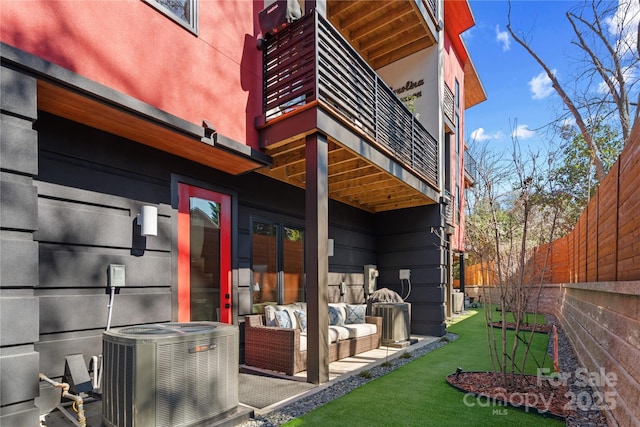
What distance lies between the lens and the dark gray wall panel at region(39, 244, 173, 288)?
328 centimetres

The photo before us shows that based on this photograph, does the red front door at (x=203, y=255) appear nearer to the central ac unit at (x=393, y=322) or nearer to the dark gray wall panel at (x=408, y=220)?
the central ac unit at (x=393, y=322)

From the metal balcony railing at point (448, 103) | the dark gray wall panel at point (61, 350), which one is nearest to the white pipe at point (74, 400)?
the dark gray wall panel at point (61, 350)

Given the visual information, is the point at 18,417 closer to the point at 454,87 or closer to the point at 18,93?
the point at 18,93

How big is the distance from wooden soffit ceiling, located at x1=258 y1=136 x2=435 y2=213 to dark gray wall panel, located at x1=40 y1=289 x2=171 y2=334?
237cm

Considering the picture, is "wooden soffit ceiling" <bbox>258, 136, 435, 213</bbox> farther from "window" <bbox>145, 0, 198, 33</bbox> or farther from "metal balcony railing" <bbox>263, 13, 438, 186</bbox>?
"window" <bbox>145, 0, 198, 33</bbox>

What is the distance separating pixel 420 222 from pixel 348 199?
178 cm

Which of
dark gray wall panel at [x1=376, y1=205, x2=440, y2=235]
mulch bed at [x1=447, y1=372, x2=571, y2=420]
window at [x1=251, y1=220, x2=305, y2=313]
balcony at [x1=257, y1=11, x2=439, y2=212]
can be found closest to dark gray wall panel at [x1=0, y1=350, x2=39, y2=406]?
window at [x1=251, y1=220, x2=305, y2=313]

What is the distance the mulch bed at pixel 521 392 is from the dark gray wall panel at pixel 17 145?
439cm

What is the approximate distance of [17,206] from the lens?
252cm

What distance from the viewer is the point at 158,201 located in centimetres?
429

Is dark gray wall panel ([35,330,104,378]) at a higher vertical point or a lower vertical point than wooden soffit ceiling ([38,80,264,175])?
lower

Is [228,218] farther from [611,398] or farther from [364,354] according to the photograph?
[611,398]

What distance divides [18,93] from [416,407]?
428 cm

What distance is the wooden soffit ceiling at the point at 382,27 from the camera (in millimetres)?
6848
